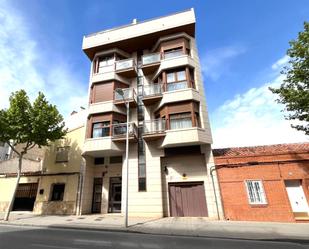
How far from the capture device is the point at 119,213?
51.8ft

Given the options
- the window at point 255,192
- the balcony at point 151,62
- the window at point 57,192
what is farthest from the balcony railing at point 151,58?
the window at point 57,192

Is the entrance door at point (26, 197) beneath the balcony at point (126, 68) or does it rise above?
beneath

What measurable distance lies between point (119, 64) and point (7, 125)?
420 inches

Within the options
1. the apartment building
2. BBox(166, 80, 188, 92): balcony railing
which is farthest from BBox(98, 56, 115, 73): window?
BBox(166, 80, 188, 92): balcony railing

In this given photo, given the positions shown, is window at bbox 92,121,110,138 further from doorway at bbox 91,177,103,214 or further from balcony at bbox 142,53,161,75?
balcony at bbox 142,53,161,75

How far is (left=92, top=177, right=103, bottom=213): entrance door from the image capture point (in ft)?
54.7

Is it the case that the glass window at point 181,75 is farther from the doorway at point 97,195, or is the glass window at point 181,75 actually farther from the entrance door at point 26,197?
the entrance door at point 26,197

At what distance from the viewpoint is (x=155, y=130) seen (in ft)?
50.4

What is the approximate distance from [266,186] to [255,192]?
800mm

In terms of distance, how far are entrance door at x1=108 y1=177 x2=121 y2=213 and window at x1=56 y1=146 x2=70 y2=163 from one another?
484cm

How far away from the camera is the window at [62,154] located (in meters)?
17.8

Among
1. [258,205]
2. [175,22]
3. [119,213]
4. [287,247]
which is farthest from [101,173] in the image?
[175,22]

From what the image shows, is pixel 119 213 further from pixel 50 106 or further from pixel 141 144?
pixel 50 106

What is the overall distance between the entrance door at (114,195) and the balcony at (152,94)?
23.9ft
